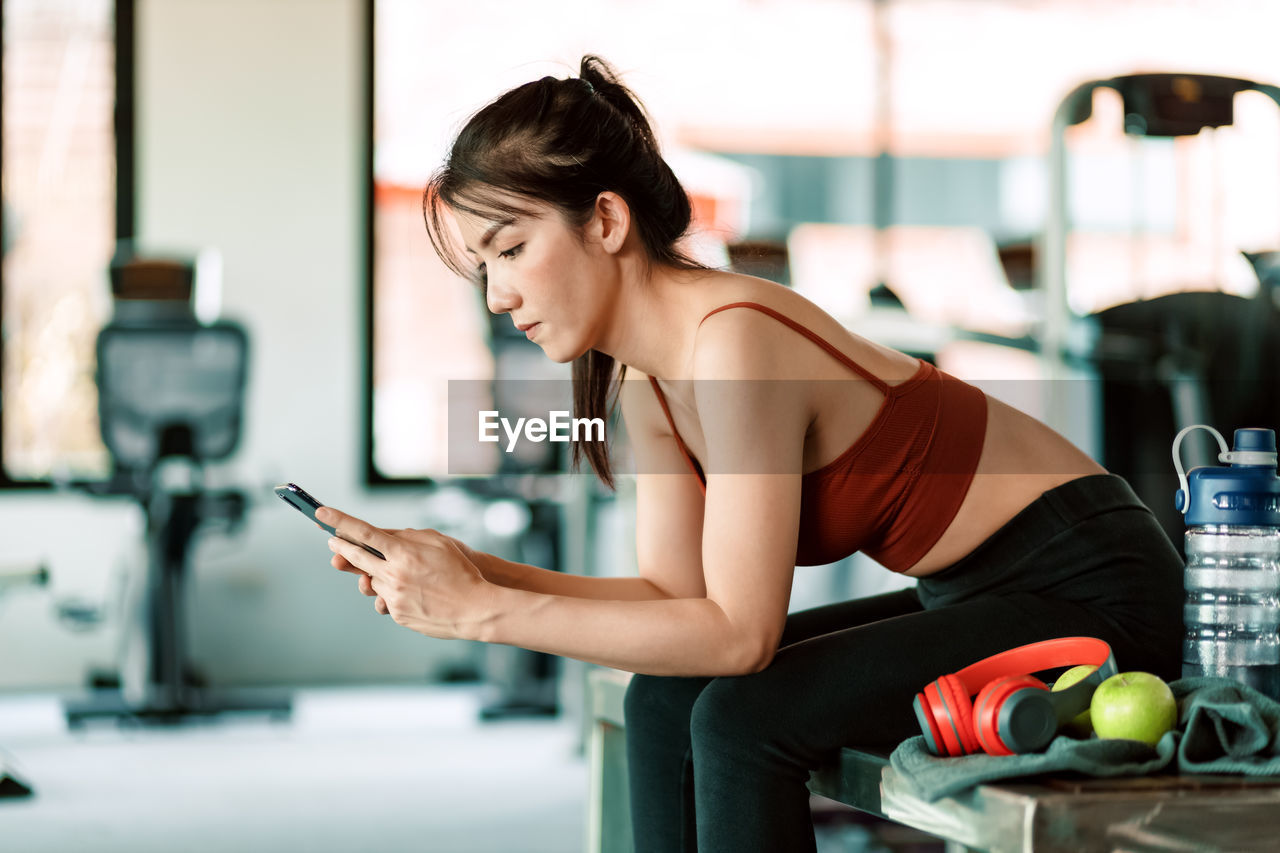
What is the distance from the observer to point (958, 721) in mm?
916

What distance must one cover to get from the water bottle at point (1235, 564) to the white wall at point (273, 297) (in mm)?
3314

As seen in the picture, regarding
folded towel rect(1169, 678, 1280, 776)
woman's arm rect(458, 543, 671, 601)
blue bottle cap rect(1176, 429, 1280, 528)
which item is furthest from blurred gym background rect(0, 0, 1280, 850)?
folded towel rect(1169, 678, 1280, 776)

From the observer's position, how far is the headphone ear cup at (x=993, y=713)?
2.95 feet

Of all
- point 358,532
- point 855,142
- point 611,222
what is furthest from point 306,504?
point 855,142

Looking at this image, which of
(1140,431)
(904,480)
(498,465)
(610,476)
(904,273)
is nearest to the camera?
(904,480)

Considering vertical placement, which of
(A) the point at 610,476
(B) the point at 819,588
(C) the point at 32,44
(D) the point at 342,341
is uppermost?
(C) the point at 32,44

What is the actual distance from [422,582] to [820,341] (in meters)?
0.36

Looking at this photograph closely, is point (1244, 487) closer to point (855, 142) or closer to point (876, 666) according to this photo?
point (876, 666)

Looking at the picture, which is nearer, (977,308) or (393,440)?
(393,440)

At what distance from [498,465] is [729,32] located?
1972mm

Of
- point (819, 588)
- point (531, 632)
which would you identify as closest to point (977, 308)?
point (819, 588)

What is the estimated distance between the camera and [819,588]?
2621 mm

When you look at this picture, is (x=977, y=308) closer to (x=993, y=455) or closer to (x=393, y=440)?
(x=393, y=440)

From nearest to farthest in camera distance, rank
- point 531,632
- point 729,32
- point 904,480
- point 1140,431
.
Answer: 1. point 531,632
2. point 904,480
3. point 1140,431
4. point 729,32
